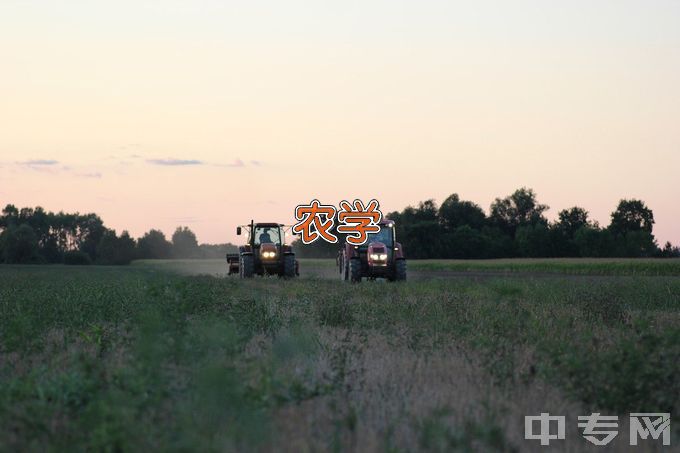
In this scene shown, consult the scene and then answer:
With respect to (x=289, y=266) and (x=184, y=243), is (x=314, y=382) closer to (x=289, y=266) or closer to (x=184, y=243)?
(x=289, y=266)

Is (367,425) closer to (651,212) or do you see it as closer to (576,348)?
(576,348)

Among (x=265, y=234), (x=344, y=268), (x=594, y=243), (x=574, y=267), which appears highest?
(x=594, y=243)

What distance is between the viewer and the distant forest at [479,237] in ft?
319

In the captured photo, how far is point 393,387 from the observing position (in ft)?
27.1

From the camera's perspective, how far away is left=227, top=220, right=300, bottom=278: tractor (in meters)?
36.2

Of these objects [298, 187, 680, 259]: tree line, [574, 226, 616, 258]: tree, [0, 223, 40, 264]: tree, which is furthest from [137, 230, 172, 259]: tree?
[574, 226, 616, 258]: tree

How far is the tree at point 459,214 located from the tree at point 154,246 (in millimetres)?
60257

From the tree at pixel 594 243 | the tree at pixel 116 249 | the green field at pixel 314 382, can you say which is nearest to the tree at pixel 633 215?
the tree at pixel 594 243

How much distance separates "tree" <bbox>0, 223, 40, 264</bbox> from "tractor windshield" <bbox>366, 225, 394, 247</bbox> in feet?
310

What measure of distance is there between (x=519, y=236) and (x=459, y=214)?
12.2 m

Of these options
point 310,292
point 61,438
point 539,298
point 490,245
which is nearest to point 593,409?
point 61,438

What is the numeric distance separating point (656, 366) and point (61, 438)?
17.7 feet

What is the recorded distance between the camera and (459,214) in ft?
372

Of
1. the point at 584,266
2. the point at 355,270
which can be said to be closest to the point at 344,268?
the point at 355,270
